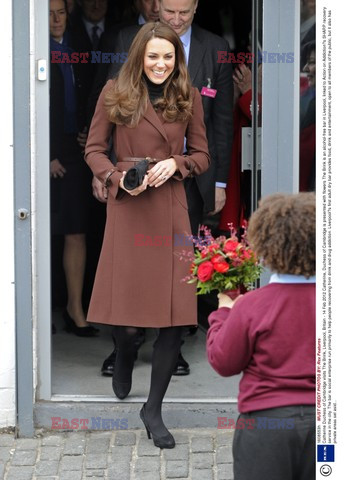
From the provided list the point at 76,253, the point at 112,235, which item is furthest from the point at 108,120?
the point at 76,253

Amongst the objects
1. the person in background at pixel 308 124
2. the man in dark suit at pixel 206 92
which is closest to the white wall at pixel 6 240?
the man in dark suit at pixel 206 92

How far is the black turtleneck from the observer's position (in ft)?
18.1

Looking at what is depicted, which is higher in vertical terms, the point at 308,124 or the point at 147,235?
the point at 308,124

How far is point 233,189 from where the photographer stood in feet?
21.8

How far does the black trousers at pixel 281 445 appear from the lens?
3684mm

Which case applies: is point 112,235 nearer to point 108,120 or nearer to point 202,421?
point 108,120

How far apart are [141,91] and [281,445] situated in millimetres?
2287

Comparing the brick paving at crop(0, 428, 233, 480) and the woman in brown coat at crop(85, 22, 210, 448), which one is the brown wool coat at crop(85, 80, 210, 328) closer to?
the woman in brown coat at crop(85, 22, 210, 448)

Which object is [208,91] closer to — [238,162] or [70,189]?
[238,162]

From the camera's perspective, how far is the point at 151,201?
5.52 meters

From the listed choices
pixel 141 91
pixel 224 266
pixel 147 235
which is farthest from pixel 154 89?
pixel 224 266
